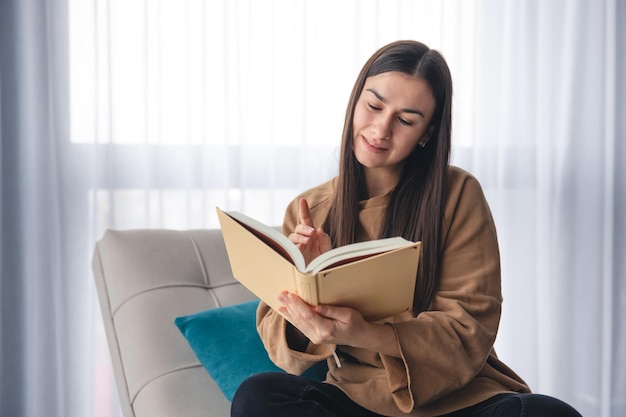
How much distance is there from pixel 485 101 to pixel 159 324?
5.79 ft

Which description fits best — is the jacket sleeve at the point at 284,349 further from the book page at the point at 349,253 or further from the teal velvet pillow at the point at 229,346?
the book page at the point at 349,253

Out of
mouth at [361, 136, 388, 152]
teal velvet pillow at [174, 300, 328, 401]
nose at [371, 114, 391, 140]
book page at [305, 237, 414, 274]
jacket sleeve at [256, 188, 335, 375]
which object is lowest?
teal velvet pillow at [174, 300, 328, 401]

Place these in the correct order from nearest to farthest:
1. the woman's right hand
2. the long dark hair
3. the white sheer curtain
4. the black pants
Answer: the black pants < the woman's right hand < the long dark hair < the white sheer curtain

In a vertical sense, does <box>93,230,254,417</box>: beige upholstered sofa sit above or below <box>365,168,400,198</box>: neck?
below

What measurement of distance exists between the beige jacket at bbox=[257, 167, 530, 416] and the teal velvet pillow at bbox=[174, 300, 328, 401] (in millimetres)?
131

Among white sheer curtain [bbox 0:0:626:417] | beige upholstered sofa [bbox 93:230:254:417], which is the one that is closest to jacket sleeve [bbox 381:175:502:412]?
beige upholstered sofa [bbox 93:230:254:417]

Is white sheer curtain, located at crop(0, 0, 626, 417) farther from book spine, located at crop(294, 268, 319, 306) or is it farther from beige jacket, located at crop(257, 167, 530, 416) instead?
book spine, located at crop(294, 268, 319, 306)

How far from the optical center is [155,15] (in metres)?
2.38

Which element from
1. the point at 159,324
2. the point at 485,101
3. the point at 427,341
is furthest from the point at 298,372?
the point at 485,101

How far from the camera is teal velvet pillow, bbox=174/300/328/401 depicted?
1.56 m

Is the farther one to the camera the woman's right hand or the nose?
the nose

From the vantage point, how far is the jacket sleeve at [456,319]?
4.09 feet

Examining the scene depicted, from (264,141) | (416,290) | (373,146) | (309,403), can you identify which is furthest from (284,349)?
(264,141)

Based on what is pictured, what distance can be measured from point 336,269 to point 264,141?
158 centimetres
